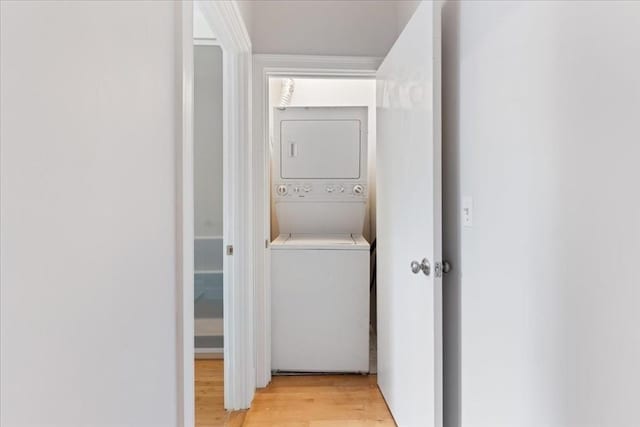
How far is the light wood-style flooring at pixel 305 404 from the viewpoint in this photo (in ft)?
6.07

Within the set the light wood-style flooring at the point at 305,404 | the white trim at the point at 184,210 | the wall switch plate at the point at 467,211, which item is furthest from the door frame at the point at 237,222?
the wall switch plate at the point at 467,211

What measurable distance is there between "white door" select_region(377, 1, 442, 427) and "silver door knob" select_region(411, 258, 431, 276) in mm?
15

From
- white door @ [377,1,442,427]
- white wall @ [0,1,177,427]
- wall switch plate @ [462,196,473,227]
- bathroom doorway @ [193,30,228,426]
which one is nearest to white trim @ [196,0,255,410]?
white door @ [377,1,442,427]

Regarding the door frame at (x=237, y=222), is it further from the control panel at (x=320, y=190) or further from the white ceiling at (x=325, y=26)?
→ the control panel at (x=320, y=190)

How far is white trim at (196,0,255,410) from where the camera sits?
191cm

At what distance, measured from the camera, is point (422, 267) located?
1.36m

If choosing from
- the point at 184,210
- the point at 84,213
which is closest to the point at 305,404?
the point at 184,210

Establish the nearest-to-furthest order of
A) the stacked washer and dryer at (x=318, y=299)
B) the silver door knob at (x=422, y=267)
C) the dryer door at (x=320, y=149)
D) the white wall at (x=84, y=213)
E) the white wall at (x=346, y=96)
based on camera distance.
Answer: the white wall at (x=84, y=213), the silver door knob at (x=422, y=267), the stacked washer and dryer at (x=318, y=299), the dryer door at (x=320, y=149), the white wall at (x=346, y=96)

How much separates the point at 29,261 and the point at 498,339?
3.77ft

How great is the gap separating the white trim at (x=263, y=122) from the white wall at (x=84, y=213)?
125 cm

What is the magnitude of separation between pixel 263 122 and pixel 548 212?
5.44 feet

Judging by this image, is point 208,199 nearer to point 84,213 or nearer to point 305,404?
point 305,404

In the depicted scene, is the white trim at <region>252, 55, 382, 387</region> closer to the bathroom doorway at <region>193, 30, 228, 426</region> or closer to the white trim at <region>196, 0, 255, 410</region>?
the white trim at <region>196, 0, 255, 410</region>

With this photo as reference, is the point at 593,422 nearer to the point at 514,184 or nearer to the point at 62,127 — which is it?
the point at 514,184
